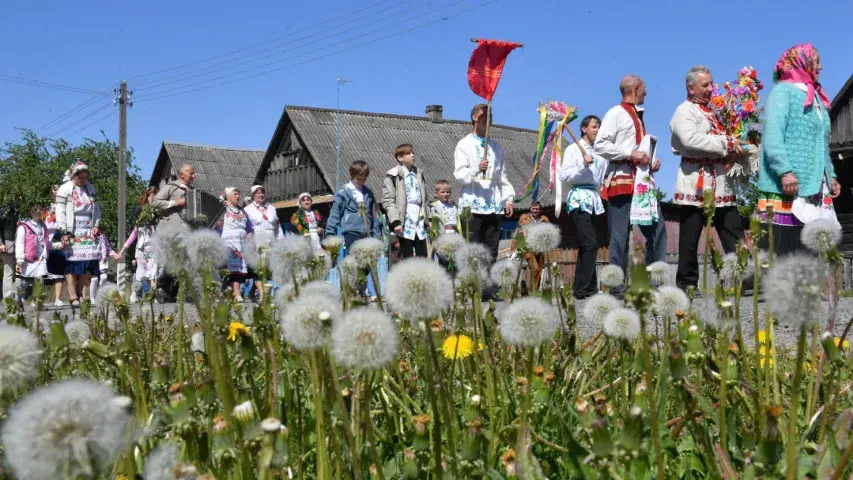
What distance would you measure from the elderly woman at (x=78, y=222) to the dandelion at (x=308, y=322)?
11.2 m

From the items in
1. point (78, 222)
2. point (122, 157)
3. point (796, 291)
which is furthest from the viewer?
point (122, 157)

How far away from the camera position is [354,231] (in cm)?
1005

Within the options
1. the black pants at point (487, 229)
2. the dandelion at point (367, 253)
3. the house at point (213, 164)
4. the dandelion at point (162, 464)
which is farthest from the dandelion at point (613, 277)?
the house at point (213, 164)

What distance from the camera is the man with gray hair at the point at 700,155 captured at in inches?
290

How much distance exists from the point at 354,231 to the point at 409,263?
27.5ft

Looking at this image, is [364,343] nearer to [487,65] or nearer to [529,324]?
[529,324]

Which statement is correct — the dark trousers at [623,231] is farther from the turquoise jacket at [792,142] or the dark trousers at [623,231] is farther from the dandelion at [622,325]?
the dandelion at [622,325]

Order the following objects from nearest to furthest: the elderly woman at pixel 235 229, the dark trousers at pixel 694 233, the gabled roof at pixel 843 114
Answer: the dark trousers at pixel 694 233 < the elderly woman at pixel 235 229 < the gabled roof at pixel 843 114

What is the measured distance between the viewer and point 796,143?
6293 millimetres

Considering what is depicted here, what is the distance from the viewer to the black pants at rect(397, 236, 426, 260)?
10234mm

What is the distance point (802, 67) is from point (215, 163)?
164ft

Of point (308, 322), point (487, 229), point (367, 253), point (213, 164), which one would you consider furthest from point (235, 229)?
point (213, 164)

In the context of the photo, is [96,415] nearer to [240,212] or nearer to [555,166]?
[555,166]

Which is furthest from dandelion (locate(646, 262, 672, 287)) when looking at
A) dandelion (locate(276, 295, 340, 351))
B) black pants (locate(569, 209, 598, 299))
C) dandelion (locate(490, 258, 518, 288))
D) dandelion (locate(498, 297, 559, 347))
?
black pants (locate(569, 209, 598, 299))
